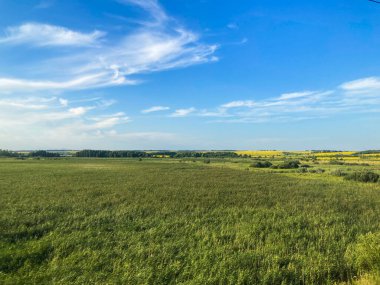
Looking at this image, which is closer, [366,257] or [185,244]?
[366,257]

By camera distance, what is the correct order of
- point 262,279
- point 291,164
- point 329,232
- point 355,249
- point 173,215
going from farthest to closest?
point 291,164
point 173,215
point 329,232
point 355,249
point 262,279

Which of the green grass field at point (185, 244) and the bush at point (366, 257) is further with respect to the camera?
the bush at point (366, 257)

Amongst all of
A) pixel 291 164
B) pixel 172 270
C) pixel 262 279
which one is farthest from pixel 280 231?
pixel 291 164

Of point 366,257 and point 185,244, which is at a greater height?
point 366,257

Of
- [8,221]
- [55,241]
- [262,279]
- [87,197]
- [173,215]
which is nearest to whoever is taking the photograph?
[262,279]

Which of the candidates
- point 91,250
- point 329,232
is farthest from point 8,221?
point 329,232

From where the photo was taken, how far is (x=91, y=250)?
28.6 feet

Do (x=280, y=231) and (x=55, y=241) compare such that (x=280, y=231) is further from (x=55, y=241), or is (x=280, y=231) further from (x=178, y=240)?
(x=55, y=241)

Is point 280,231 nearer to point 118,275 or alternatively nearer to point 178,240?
point 178,240

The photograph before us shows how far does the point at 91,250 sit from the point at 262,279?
4.99m

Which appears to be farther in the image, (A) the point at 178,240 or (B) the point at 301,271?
(A) the point at 178,240

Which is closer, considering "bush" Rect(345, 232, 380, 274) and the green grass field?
the green grass field

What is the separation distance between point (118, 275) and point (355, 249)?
681 centimetres

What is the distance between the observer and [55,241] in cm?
943
